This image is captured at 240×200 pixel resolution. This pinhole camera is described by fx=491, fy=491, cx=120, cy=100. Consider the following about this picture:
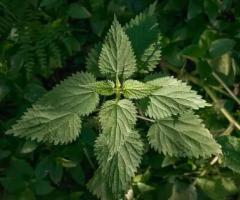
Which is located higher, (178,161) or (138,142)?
(138,142)

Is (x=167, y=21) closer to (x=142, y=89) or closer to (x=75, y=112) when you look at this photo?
(x=142, y=89)

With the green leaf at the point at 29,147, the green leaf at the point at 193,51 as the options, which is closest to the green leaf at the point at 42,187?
the green leaf at the point at 29,147

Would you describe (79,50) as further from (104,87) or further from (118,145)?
(118,145)

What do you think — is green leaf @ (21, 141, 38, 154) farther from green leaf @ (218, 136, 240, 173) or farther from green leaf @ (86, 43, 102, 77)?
green leaf @ (218, 136, 240, 173)

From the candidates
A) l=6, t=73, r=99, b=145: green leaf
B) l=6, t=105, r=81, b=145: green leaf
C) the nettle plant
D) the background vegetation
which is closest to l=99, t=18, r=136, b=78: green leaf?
the nettle plant

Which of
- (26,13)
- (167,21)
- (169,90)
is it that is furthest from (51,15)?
(169,90)

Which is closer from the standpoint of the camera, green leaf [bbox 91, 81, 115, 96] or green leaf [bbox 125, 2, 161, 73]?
green leaf [bbox 91, 81, 115, 96]
